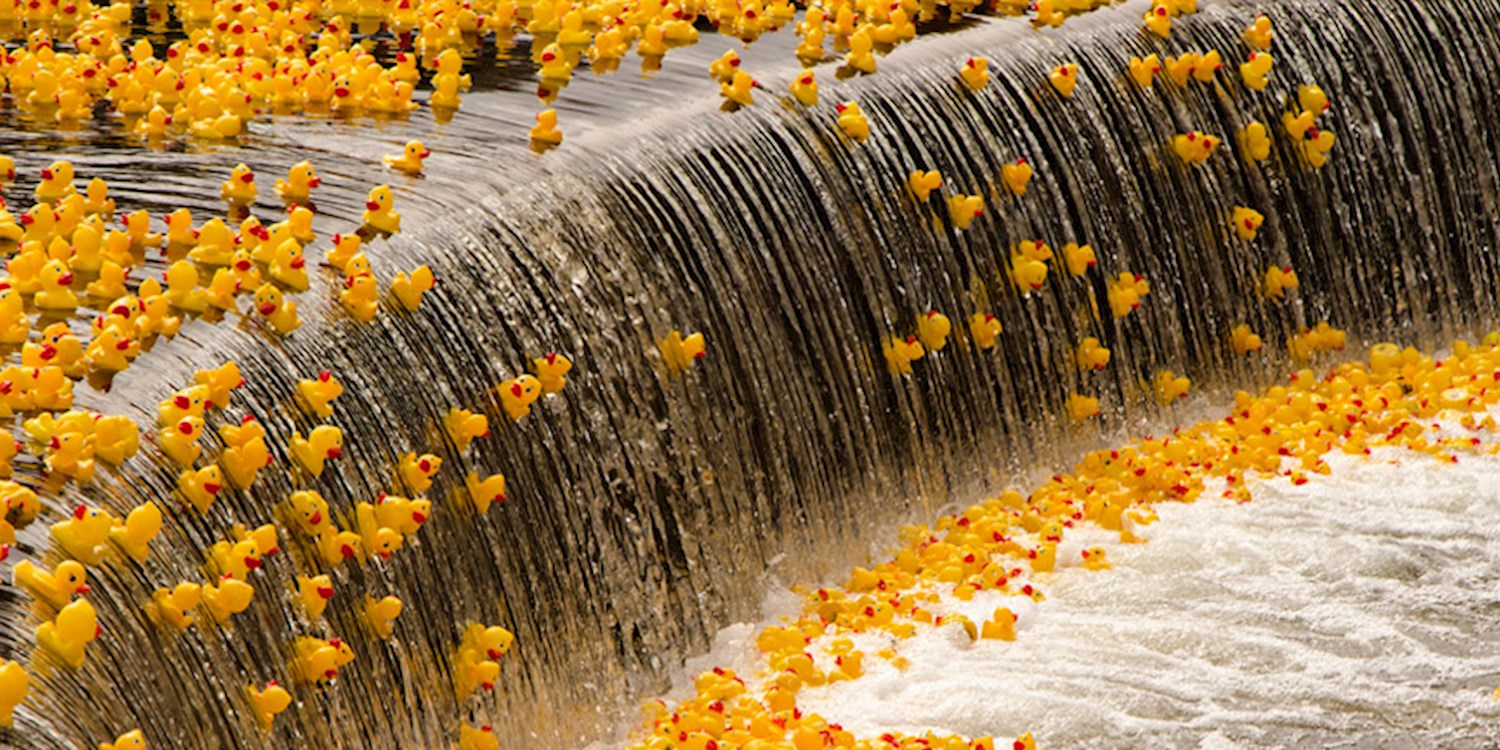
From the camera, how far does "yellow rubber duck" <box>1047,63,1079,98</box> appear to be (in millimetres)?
6891

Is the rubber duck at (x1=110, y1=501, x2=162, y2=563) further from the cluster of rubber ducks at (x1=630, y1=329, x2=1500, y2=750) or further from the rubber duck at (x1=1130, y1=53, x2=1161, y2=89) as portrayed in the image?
the rubber duck at (x1=1130, y1=53, x2=1161, y2=89)

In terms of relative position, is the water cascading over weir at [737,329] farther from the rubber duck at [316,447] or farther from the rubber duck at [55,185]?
the rubber duck at [55,185]

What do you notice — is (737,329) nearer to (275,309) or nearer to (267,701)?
(275,309)

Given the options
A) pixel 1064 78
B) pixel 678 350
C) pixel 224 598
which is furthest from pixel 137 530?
pixel 1064 78

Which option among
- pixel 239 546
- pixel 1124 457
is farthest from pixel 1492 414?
pixel 239 546

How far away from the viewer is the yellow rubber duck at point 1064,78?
22.6 feet

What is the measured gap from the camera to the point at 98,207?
495cm

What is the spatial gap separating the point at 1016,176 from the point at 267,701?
348 centimetres

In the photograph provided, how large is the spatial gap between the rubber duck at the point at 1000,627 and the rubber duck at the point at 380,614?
5.78 feet

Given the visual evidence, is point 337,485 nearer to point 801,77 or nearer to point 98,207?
point 98,207

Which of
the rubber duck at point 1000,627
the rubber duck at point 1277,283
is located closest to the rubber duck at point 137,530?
the rubber duck at point 1000,627

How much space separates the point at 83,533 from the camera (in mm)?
3725

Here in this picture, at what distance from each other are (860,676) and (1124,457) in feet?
5.91

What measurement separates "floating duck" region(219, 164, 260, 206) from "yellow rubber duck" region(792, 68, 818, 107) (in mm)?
1968
